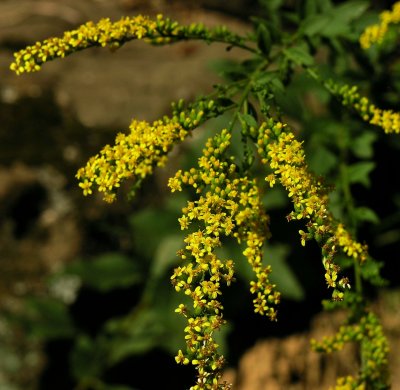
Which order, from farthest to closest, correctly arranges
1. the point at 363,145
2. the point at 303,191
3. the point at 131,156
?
Result: the point at 363,145, the point at 131,156, the point at 303,191

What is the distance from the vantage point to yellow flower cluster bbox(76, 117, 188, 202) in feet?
6.61

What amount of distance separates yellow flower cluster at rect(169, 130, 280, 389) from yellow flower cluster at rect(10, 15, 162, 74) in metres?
0.57

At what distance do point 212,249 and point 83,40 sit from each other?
3.01ft

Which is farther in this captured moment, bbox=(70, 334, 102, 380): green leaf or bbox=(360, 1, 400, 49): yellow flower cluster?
bbox=(70, 334, 102, 380): green leaf

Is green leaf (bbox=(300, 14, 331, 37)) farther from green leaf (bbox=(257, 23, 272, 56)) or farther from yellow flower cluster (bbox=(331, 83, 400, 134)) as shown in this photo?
yellow flower cluster (bbox=(331, 83, 400, 134))

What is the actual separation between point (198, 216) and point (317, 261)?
7.74ft

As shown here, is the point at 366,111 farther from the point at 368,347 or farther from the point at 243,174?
the point at 368,347

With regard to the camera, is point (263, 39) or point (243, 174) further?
point (263, 39)

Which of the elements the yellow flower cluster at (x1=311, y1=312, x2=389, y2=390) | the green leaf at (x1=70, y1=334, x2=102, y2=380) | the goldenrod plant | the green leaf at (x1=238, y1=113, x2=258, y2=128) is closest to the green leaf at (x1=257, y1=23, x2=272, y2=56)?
the goldenrod plant

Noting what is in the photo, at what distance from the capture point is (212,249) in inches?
76.8

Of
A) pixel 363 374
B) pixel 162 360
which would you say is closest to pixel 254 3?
pixel 162 360

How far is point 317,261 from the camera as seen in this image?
411cm

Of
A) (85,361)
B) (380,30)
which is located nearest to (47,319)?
(85,361)

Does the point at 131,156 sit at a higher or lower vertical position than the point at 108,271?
lower
